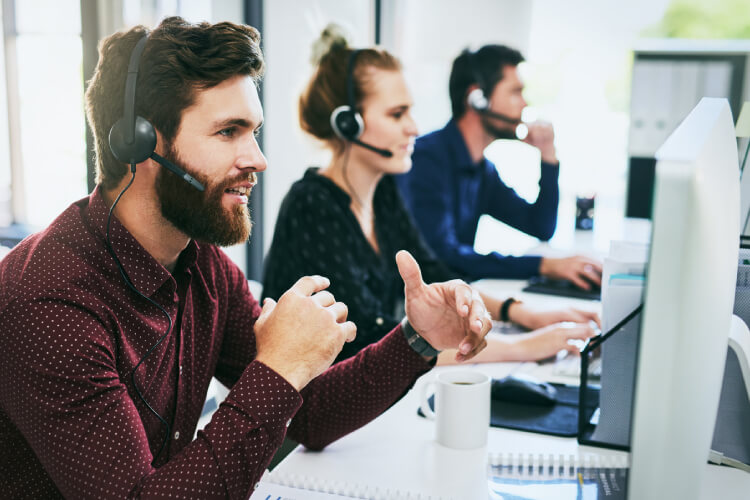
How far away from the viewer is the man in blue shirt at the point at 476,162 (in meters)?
2.40

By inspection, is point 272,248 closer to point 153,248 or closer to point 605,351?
point 153,248

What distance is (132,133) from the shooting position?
2.98 feet

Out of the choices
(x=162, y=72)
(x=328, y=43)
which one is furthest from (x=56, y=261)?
(x=328, y=43)

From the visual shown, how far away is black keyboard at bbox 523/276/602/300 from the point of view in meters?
1.92

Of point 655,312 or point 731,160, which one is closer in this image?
point 655,312

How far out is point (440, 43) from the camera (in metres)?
3.74

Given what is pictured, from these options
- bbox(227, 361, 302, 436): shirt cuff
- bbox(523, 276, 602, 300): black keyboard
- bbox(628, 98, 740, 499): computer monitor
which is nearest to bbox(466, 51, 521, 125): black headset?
bbox(523, 276, 602, 300): black keyboard

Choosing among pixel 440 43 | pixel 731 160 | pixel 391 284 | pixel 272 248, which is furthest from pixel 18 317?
pixel 440 43

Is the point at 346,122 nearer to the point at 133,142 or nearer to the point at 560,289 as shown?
the point at 560,289

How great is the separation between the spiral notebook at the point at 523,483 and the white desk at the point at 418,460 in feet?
0.04

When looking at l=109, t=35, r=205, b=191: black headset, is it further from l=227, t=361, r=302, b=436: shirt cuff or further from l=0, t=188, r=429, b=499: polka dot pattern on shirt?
l=227, t=361, r=302, b=436: shirt cuff

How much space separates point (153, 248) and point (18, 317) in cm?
26

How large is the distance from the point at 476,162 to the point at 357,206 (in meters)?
0.92

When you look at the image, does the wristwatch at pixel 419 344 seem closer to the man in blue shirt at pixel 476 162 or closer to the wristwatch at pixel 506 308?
the wristwatch at pixel 506 308
